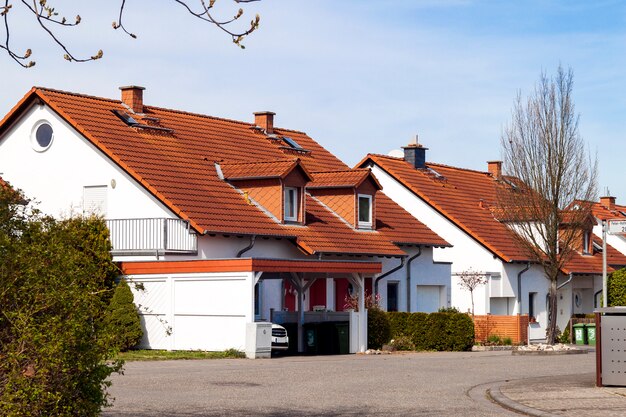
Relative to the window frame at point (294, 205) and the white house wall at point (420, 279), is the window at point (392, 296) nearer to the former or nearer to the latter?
the white house wall at point (420, 279)

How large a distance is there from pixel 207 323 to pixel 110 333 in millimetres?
20518

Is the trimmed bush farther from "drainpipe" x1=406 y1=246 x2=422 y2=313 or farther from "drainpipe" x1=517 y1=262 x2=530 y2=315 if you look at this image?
"drainpipe" x1=517 y1=262 x2=530 y2=315

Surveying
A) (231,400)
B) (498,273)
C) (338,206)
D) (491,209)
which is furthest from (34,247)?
(491,209)

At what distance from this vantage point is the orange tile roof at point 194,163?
33.7m

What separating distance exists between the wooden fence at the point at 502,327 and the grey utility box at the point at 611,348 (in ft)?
75.9

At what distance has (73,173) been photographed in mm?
35719

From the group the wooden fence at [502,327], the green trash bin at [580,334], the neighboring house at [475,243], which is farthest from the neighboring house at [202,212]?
the green trash bin at [580,334]

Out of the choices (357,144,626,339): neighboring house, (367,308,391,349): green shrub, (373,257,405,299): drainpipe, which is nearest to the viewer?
(367,308,391,349): green shrub

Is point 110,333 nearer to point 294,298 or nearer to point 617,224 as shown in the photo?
point 617,224

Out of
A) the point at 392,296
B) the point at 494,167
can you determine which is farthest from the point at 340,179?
the point at 494,167

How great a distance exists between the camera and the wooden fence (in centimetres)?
4175

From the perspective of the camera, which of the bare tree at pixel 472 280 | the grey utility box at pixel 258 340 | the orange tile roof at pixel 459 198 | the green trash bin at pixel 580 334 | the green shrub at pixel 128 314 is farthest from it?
the orange tile roof at pixel 459 198

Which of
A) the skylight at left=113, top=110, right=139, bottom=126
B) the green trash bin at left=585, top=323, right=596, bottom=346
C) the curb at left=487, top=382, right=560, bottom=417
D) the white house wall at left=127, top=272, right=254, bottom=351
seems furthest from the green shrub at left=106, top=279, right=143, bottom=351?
the green trash bin at left=585, top=323, right=596, bottom=346

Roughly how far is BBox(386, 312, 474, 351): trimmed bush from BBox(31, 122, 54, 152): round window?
464 inches
